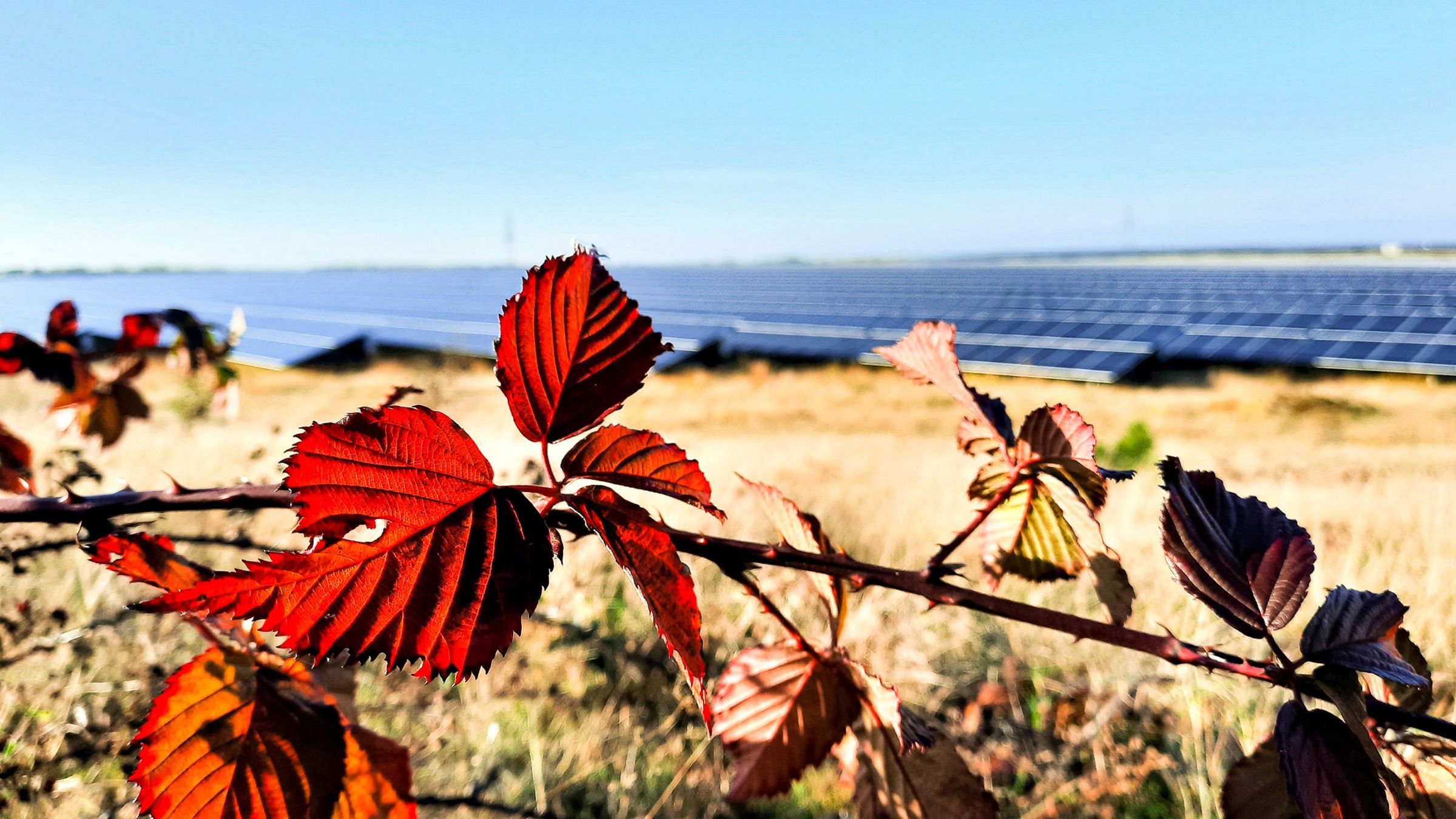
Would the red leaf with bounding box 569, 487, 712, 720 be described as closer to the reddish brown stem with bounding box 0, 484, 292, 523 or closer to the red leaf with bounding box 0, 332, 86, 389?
the reddish brown stem with bounding box 0, 484, 292, 523

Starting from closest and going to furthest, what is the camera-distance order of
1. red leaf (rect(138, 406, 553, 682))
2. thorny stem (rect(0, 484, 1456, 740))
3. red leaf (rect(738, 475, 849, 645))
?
red leaf (rect(138, 406, 553, 682)) < thorny stem (rect(0, 484, 1456, 740)) < red leaf (rect(738, 475, 849, 645))

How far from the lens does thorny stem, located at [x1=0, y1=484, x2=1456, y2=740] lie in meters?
0.41

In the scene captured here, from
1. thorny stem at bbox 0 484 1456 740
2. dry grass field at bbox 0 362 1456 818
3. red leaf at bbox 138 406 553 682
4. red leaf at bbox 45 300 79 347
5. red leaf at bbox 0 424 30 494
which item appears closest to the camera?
red leaf at bbox 138 406 553 682

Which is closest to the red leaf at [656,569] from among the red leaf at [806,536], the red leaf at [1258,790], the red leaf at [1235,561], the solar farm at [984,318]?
the red leaf at [806,536]

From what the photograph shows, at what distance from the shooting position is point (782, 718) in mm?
577

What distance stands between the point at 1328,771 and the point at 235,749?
0.55m

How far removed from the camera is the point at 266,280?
26984mm

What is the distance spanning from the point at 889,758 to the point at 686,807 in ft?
2.74

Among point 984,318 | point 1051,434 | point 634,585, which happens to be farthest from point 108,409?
point 984,318

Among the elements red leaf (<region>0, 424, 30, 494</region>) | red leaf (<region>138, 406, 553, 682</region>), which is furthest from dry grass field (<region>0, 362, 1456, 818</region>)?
red leaf (<region>138, 406, 553, 682</region>)

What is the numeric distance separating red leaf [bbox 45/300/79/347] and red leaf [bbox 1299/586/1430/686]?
1.27 metres

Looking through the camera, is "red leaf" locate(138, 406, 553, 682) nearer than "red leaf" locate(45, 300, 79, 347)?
Yes

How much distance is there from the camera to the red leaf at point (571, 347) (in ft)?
1.20

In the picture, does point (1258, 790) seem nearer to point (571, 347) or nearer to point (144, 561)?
point (571, 347)
